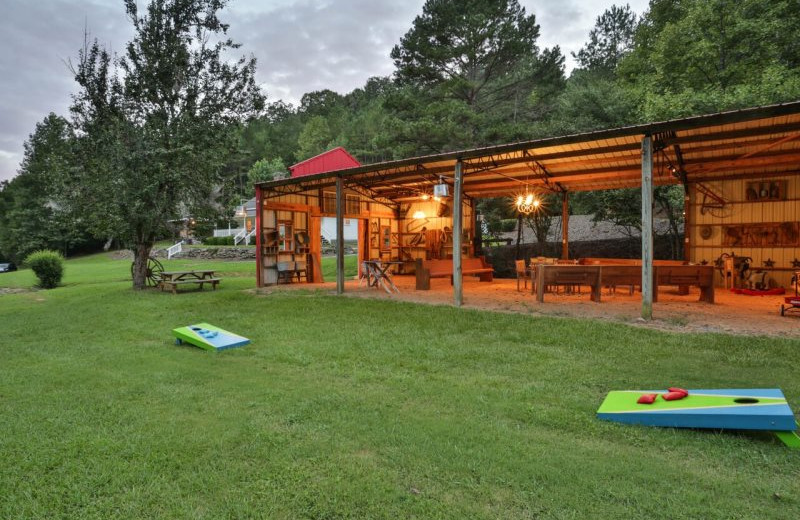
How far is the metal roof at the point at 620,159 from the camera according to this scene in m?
7.23

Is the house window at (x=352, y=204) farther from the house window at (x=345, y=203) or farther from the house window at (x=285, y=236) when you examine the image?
the house window at (x=285, y=236)

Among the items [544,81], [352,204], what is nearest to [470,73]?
[544,81]

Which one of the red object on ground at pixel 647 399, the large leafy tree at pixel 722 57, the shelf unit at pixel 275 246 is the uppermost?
the large leafy tree at pixel 722 57

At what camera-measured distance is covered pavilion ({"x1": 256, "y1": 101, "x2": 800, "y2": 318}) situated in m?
7.54

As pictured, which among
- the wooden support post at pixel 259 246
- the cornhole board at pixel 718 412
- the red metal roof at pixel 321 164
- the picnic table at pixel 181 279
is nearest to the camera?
the cornhole board at pixel 718 412

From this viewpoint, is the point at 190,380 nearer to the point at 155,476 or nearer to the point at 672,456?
the point at 155,476

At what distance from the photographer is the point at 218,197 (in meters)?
13.9

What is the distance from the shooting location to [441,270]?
1325 cm

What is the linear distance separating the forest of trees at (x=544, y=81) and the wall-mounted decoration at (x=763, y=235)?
240 cm

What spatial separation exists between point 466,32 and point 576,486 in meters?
20.7

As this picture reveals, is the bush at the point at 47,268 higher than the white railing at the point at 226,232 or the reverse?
the reverse

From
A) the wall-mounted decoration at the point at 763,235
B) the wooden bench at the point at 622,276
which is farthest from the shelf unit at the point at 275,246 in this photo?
the wall-mounted decoration at the point at 763,235

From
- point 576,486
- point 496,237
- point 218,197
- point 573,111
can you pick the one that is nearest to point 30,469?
point 576,486

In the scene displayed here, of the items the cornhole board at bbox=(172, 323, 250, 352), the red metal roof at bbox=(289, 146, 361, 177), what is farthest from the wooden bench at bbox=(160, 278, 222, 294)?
the red metal roof at bbox=(289, 146, 361, 177)
